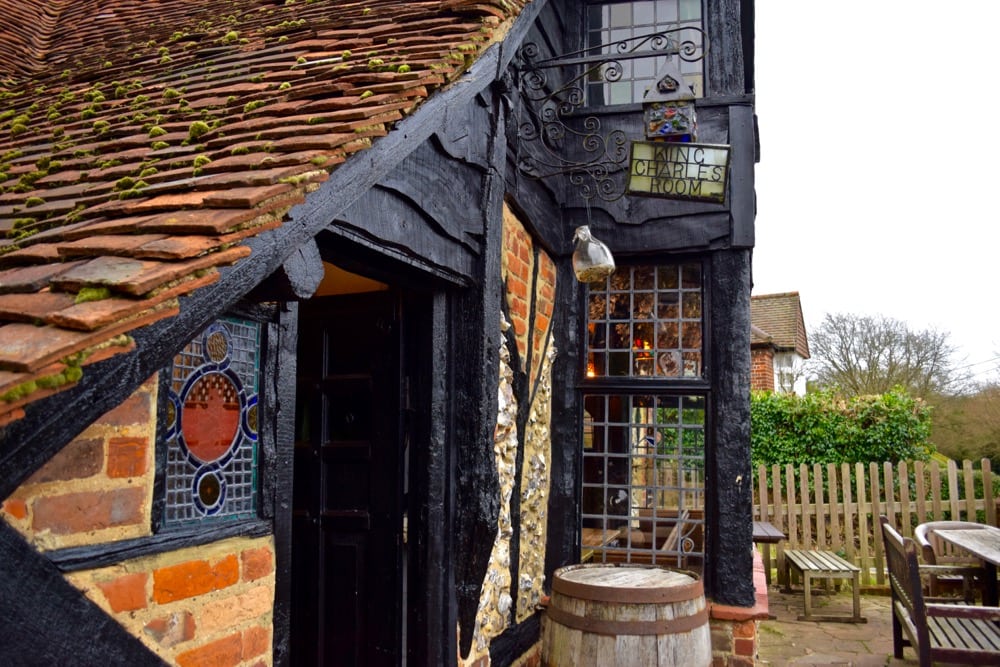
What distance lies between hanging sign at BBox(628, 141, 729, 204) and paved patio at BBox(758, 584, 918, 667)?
138 inches

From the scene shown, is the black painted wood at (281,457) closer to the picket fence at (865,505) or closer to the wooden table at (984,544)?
the wooden table at (984,544)

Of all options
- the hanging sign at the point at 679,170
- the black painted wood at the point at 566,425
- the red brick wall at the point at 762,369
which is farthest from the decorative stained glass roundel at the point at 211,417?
the red brick wall at the point at 762,369

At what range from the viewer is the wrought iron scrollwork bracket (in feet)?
12.7

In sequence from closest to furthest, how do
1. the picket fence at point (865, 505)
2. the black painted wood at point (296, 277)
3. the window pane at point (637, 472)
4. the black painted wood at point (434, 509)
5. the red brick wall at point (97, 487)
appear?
the red brick wall at point (97, 487) < the black painted wood at point (296, 277) < the black painted wood at point (434, 509) < the window pane at point (637, 472) < the picket fence at point (865, 505)

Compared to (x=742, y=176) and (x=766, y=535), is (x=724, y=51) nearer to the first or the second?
(x=742, y=176)

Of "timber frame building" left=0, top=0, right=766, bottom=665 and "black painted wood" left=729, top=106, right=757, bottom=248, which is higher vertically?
"black painted wood" left=729, top=106, right=757, bottom=248

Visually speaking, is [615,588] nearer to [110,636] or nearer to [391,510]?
[391,510]

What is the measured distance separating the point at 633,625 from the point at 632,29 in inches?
161

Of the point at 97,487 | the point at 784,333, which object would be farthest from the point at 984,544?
the point at 784,333

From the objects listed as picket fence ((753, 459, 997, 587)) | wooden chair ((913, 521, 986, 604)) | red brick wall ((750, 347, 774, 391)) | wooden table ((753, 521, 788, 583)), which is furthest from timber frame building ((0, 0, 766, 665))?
red brick wall ((750, 347, 774, 391))

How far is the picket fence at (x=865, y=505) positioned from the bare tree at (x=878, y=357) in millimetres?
8822

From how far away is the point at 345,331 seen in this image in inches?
153

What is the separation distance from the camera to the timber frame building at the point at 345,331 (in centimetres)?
157

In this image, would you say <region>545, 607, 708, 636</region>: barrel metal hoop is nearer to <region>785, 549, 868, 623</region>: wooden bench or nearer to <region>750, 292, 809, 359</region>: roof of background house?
<region>785, 549, 868, 623</region>: wooden bench
